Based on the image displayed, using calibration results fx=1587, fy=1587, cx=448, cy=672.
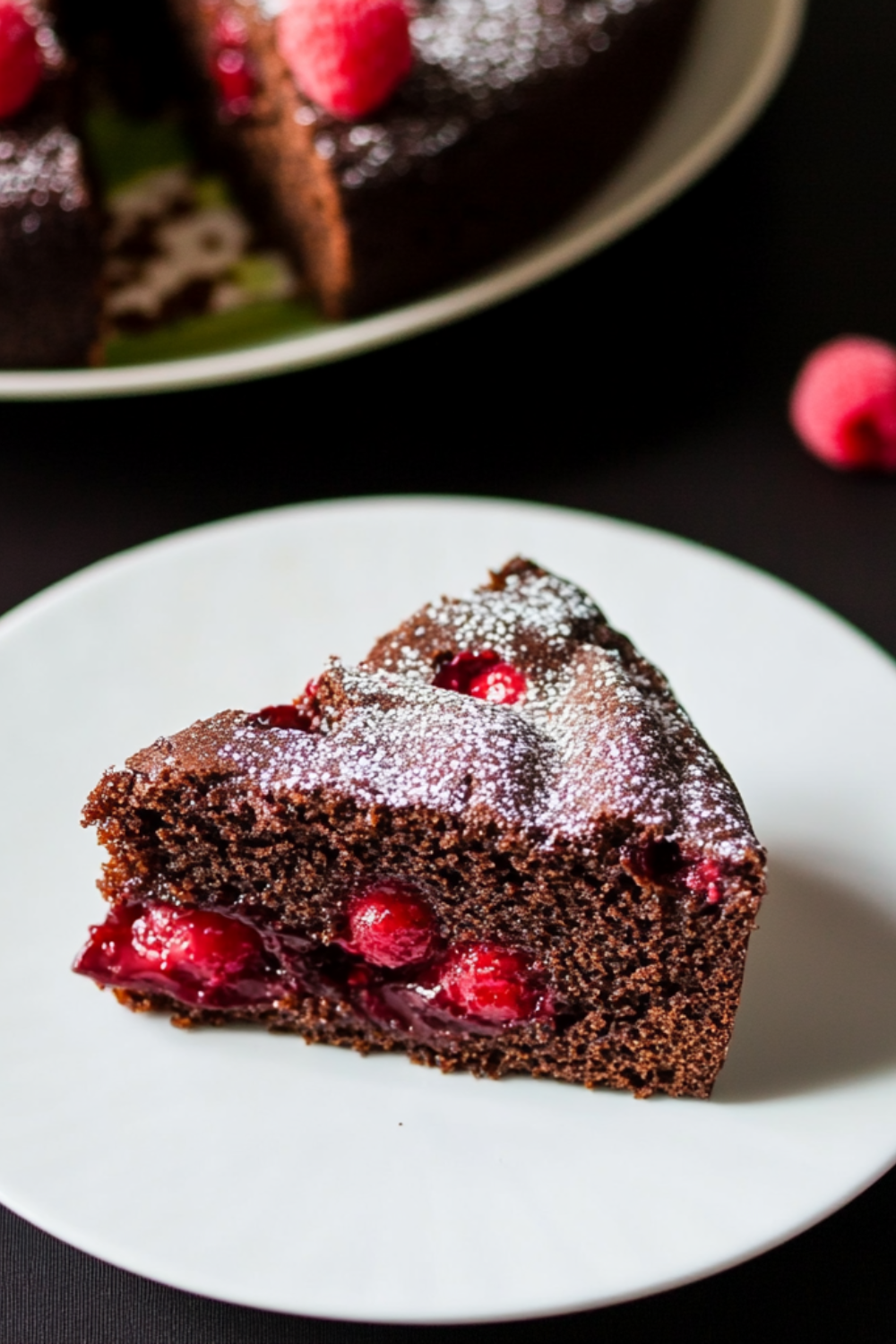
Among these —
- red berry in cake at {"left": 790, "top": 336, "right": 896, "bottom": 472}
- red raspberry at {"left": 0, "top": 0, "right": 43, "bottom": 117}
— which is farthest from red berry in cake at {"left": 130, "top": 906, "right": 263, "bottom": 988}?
red raspberry at {"left": 0, "top": 0, "right": 43, "bottom": 117}

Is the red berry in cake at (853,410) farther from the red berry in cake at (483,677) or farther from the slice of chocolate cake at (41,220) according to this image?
the slice of chocolate cake at (41,220)

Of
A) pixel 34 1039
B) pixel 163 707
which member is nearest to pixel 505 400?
pixel 163 707

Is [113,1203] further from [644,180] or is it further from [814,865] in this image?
[644,180]

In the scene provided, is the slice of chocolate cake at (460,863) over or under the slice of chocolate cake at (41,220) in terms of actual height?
under

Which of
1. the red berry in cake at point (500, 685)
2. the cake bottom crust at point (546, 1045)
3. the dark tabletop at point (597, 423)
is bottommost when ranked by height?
the cake bottom crust at point (546, 1045)

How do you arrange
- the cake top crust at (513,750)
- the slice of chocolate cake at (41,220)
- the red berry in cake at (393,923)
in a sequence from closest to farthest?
the cake top crust at (513,750), the red berry in cake at (393,923), the slice of chocolate cake at (41,220)

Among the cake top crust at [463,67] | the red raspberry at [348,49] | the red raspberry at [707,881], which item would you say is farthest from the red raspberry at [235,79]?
the red raspberry at [707,881]

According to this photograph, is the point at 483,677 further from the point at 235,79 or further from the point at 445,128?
the point at 235,79
